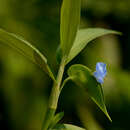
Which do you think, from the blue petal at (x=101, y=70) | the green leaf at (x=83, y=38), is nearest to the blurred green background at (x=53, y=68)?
the green leaf at (x=83, y=38)

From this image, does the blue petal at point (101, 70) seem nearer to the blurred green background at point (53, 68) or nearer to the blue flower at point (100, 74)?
the blue flower at point (100, 74)

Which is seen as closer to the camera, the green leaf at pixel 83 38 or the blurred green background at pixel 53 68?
the green leaf at pixel 83 38

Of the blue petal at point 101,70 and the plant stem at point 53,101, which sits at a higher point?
the blue petal at point 101,70

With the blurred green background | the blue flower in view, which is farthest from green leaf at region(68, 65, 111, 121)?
the blurred green background

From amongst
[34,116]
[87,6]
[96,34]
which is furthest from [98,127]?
[96,34]

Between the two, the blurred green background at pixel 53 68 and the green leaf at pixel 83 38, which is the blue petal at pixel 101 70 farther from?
the blurred green background at pixel 53 68

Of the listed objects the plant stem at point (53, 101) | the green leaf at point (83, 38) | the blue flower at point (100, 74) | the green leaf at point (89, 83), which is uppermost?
A: the green leaf at point (83, 38)

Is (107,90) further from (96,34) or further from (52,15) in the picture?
(96,34)

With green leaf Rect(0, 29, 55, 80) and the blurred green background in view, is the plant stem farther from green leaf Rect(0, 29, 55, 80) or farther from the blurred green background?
the blurred green background
